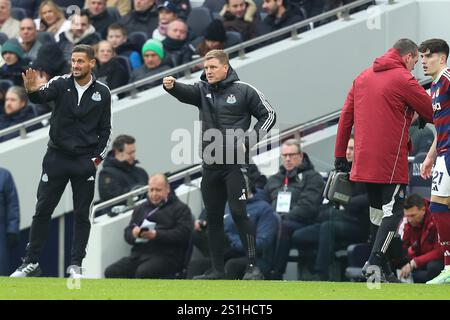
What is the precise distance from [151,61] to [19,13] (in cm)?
375

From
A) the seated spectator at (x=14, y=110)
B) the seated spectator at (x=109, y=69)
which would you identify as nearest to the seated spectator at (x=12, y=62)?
the seated spectator at (x=14, y=110)

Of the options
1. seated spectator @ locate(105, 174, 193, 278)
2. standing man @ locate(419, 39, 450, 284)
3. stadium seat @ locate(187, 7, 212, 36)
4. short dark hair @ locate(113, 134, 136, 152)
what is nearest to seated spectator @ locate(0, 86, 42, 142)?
short dark hair @ locate(113, 134, 136, 152)

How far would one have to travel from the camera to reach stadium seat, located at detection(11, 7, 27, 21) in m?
21.8

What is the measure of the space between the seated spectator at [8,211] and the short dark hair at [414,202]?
4.82 metres

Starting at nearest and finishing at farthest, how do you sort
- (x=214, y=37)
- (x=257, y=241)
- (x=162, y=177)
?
(x=257, y=241) < (x=162, y=177) < (x=214, y=37)

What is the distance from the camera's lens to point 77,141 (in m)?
13.0

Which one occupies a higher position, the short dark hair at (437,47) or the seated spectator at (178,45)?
the short dark hair at (437,47)

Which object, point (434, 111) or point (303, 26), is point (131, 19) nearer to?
point (303, 26)

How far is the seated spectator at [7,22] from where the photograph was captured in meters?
21.1

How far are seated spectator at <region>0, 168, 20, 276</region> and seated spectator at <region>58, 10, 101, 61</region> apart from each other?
317 centimetres

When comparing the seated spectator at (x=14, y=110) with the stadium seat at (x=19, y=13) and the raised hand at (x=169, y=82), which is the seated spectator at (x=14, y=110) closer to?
the stadium seat at (x=19, y=13)

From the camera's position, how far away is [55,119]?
13.1 m

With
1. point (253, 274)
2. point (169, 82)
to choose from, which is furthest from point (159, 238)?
point (169, 82)

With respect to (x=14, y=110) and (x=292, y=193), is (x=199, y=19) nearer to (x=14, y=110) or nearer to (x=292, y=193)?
(x=14, y=110)
